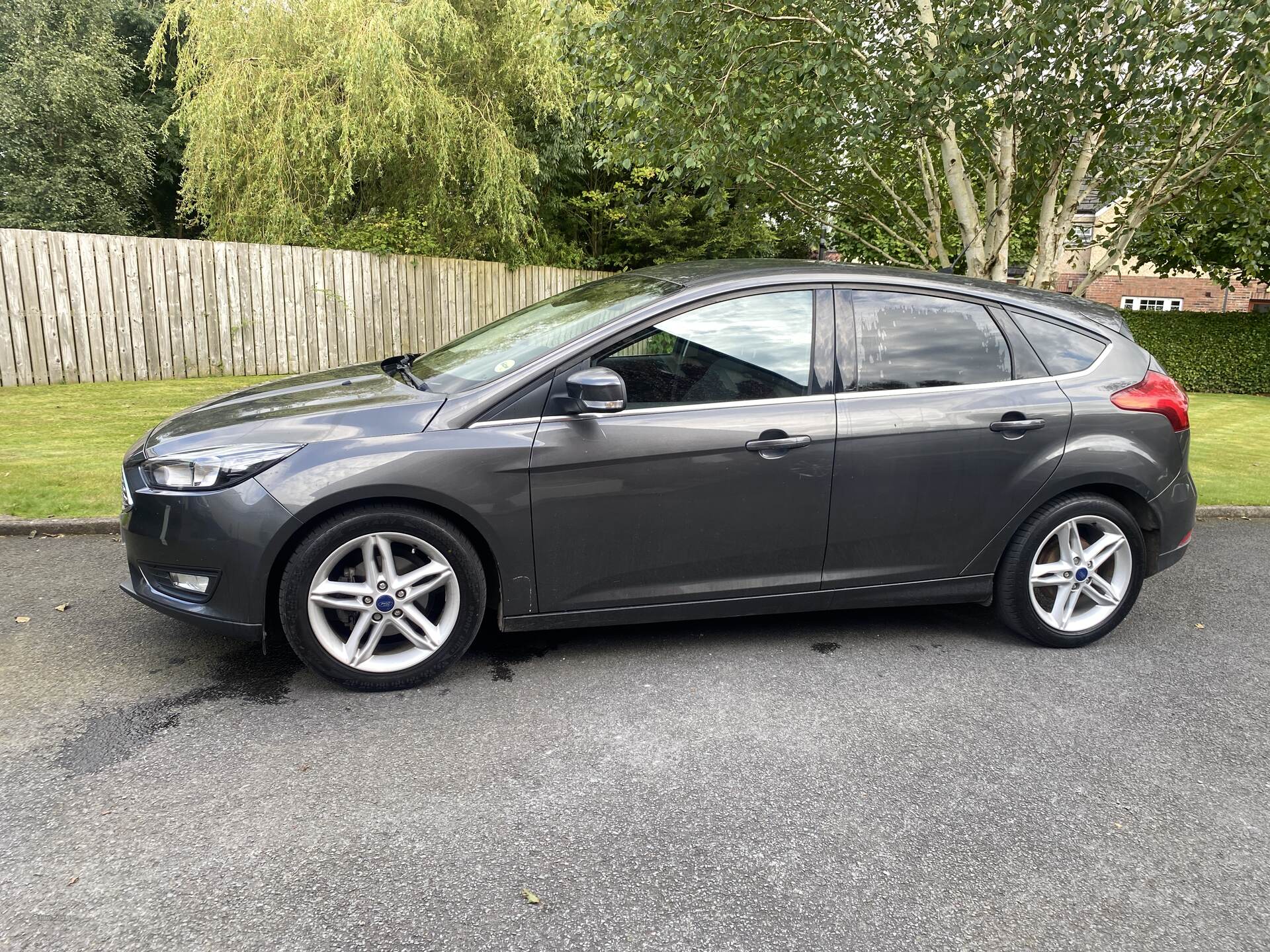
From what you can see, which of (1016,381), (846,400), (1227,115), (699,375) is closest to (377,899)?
(699,375)

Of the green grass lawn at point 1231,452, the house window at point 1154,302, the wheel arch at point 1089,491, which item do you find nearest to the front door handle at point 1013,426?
the wheel arch at point 1089,491

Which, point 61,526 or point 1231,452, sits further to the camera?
point 1231,452

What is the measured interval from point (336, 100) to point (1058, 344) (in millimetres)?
13786

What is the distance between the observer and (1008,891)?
2.48 metres

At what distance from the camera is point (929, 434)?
388cm

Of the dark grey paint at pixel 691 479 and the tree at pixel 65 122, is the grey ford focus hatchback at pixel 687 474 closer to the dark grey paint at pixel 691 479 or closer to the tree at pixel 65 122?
the dark grey paint at pixel 691 479

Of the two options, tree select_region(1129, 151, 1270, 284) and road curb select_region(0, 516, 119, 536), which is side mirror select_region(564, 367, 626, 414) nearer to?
road curb select_region(0, 516, 119, 536)

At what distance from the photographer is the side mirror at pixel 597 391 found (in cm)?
344

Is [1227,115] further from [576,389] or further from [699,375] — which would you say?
[576,389]

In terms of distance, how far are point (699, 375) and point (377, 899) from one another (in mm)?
2265

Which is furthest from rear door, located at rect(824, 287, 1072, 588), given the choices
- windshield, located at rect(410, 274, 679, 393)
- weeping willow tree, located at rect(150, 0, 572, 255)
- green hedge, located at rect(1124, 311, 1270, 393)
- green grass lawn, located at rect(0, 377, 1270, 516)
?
green hedge, located at rect(1124, 311, 1270, 393)

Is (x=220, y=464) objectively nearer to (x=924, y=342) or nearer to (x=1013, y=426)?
(x=924, y=342)

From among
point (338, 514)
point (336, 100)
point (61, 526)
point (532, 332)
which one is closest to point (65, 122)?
point (336, 100)

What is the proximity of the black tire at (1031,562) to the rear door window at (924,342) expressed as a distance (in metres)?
0.66
